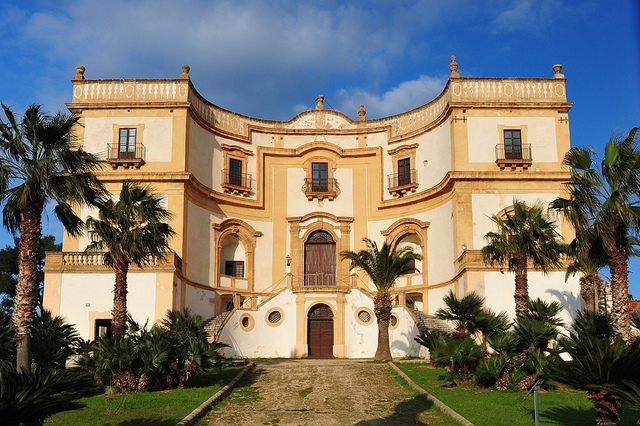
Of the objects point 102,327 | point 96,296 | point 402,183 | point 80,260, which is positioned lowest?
point 102,327

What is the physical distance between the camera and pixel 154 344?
18.8 metres

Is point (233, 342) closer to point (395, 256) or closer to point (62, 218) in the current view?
Result: point (395, 256)

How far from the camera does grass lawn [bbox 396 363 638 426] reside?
14562 mm

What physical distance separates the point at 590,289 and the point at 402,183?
11988mm

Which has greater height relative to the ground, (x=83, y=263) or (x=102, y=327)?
(x=83, y=263)

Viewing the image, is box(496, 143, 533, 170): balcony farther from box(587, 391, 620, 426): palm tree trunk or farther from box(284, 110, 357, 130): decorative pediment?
box(587, 391, 620, 426): palm tree trunk

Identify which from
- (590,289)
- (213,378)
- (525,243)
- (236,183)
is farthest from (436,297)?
(213,378)

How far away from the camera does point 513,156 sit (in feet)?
106

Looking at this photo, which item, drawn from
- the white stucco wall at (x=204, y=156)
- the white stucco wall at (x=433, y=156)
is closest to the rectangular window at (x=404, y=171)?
the white stucco wall at (x=433, y=156)

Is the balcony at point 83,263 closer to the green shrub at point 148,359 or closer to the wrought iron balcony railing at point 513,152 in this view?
the green shrub at point 148,359

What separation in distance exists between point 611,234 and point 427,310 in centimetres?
1631

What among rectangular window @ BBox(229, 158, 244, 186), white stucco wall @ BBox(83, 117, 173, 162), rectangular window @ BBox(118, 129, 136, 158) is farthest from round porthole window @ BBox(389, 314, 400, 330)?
rectangular window @ BBox(118, 129, 136, 158)

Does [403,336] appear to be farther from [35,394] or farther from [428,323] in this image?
[35,394]

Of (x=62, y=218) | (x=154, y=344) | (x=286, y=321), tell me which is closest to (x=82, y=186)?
(x=62, y=218)
